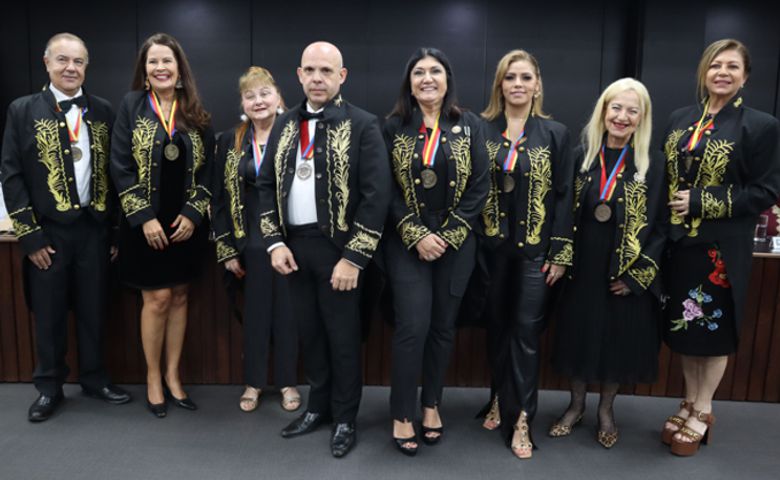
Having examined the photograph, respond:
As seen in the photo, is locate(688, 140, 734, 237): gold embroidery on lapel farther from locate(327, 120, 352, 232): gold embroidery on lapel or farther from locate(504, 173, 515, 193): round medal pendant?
locate(327, 120, 352, 232): gold embroidery on lapel

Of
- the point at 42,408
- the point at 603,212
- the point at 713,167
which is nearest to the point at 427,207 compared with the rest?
the point at 603,212

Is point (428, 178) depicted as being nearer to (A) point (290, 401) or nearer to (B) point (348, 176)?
(B) point (348, 176)

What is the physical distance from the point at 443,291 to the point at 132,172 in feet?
4.72

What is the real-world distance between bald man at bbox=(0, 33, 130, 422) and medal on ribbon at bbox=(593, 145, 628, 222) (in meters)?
2.15

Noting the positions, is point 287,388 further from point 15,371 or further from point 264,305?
point 15,371

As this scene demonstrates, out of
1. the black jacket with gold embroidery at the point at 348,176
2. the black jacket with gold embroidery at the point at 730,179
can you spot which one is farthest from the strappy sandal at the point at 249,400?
the black jacket with gold embroidery at the point at 730,179

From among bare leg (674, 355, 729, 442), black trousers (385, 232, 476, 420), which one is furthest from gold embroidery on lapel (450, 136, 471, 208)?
bare leg (674, 355, 729, 442)

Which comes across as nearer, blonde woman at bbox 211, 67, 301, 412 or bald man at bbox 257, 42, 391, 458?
bald man at bbox 257, 42, 391, 458

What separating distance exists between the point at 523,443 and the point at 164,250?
69.7 inches

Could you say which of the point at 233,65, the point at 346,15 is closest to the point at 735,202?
the point at 346,15

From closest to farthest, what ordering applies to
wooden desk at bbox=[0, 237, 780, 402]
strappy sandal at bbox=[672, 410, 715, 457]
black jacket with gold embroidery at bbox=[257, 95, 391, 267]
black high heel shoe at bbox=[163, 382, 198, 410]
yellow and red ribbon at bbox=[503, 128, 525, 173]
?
1. black jacket with gold embroidery at bbox=[257, 95, 391, 267]
2. yellow and red ribbon at bbox=[503, 128, 525, 173]
3. strappy sandal at bbox=[672, 410, 715, 457]
4. black high heel shoe at bbox=[163, 382, 198, 410]
5. wooden desk at bbox=[0, 237, 780, 402]

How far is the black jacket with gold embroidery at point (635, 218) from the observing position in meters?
2.46

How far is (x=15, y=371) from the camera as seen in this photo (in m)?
3.24

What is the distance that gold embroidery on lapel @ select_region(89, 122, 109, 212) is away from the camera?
279cm
